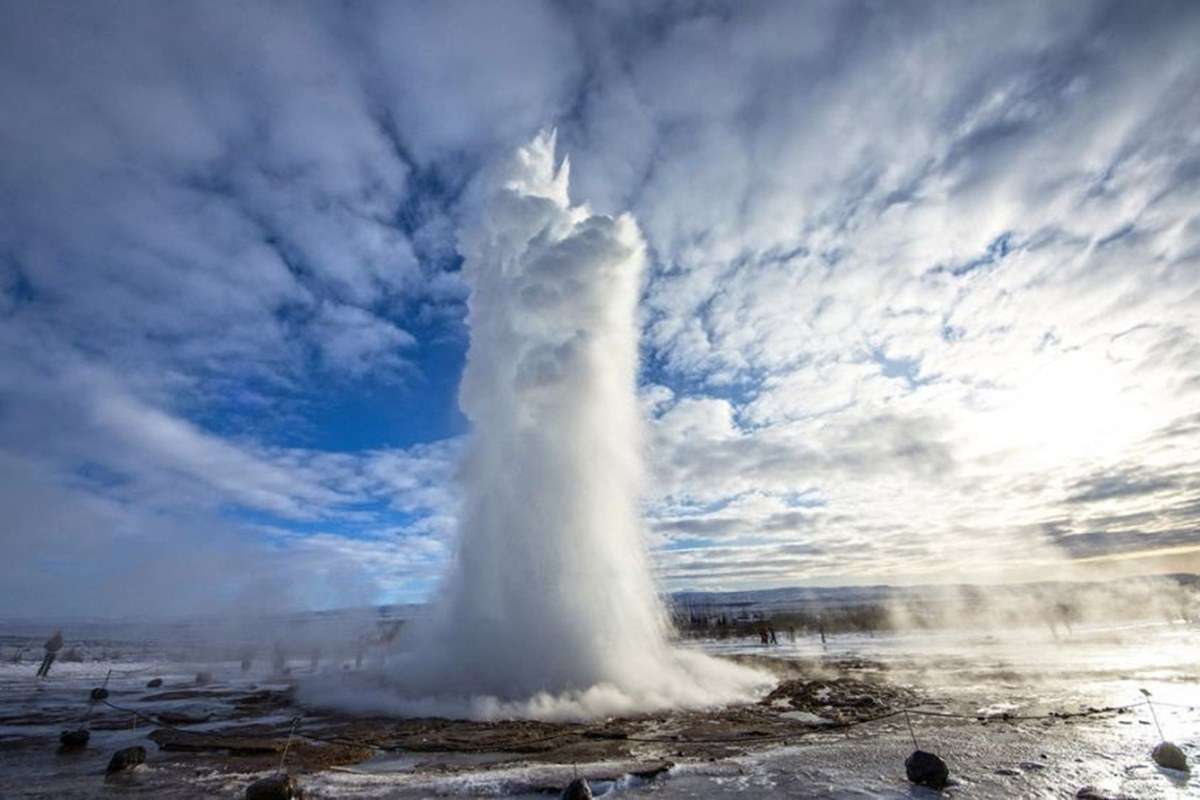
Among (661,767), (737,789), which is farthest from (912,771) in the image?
(661,767)

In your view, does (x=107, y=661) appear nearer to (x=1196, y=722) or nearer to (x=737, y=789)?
(x=737, y=789)

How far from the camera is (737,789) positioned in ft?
32.4

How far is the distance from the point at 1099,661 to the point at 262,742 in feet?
116

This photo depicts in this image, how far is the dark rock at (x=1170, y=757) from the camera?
33.5 ft

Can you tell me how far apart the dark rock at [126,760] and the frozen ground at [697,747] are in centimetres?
25

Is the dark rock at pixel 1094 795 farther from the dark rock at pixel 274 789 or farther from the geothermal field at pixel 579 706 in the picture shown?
the dark rock at pixel 274 789

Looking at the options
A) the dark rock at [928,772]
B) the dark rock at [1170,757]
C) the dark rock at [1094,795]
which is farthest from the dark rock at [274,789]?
the dark rock at [1170,757]

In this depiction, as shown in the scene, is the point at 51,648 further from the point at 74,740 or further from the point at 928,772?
the point at 928,772

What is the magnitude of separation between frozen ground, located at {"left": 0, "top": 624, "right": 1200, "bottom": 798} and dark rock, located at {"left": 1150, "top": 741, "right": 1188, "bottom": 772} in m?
0.32

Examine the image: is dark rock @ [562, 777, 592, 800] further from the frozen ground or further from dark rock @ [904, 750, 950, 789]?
dark rock @ [904, 750, 950, 789]

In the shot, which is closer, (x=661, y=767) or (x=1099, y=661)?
(x=661, y=767)

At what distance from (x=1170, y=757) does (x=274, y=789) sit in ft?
51.4

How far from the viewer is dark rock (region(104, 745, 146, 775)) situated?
1195 centimetres

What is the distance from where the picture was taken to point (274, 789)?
31.3 ft
